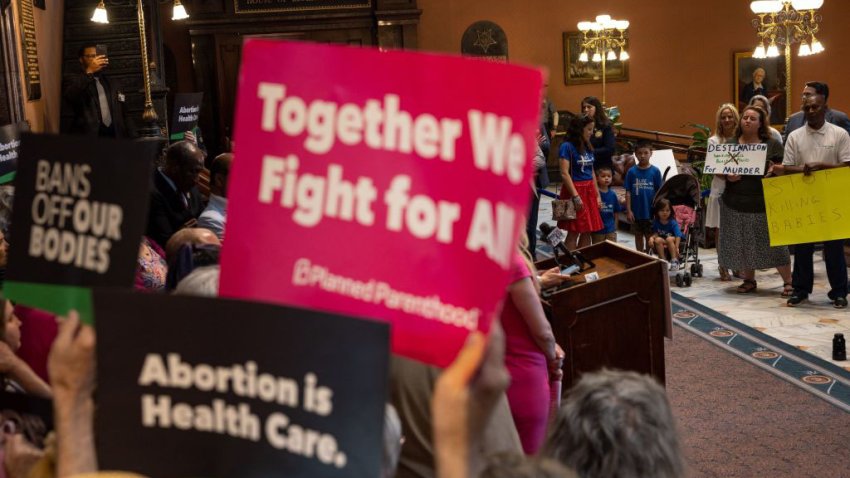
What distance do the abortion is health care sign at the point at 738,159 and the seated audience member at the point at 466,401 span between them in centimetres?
728

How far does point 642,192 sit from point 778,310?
214 centimetres

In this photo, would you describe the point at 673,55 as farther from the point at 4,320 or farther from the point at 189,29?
the point at 4,320

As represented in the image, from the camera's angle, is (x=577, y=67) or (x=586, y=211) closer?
(x=586, y=211)

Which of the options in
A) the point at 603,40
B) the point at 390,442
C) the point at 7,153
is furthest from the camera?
the point at 603,40

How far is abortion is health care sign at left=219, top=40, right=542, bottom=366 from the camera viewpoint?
5.71 ft

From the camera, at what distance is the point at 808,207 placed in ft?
26.4

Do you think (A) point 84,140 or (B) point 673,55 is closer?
(A) point 84,140

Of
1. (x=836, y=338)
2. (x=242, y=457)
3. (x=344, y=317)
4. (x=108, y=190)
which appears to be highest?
(x=108, y=190)

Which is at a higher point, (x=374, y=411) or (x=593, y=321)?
(x=374, y=411)

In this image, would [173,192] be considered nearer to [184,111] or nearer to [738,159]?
[738,159]

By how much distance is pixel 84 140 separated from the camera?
2184 mm

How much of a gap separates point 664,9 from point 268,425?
63.9 feet

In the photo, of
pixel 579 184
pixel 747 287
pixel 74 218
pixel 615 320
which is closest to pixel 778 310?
pixel 747 287

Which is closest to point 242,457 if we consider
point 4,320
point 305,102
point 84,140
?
A: point 305,102
